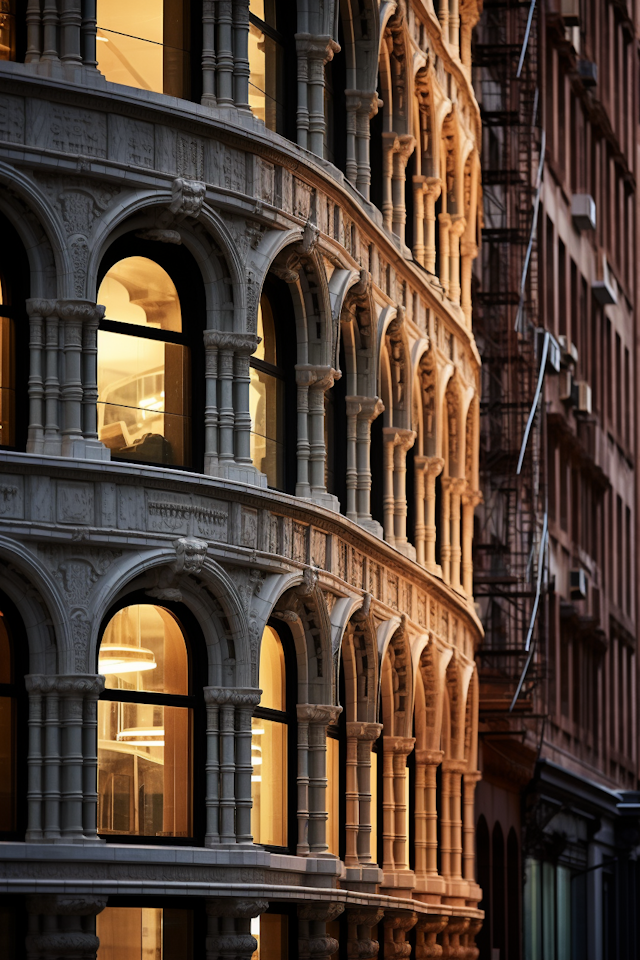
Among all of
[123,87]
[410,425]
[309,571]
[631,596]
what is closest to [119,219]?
[123,87]

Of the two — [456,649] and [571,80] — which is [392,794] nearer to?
[456,649]

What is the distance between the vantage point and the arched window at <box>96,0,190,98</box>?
23844 mm

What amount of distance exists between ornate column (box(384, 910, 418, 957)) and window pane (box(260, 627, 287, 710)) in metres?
5.24

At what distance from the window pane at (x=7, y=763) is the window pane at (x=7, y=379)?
9.15 feet

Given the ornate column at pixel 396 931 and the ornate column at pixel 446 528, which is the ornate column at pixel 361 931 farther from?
the ornate column at pixel 446 528

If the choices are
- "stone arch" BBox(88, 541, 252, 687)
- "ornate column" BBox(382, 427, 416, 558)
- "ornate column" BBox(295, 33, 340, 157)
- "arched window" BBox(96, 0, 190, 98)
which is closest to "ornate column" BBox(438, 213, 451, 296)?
"ornate column" BBox(382, 427, 416, 558)

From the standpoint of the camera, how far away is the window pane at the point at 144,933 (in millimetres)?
22266

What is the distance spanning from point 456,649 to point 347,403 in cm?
701

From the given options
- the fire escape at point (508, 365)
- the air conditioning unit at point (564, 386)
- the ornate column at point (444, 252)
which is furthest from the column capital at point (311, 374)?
the air conditioning unit at point (564, 386)

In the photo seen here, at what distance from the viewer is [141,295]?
23656mm

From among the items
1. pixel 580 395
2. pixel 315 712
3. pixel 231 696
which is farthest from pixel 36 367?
pixel 580 395

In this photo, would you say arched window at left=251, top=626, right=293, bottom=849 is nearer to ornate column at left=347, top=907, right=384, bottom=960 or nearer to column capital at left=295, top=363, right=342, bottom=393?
ornate column at left=347, top=907, right=384, bottom=960

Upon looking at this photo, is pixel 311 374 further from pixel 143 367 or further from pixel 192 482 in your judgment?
pixel 192 482

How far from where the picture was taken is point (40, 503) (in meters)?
21.8
